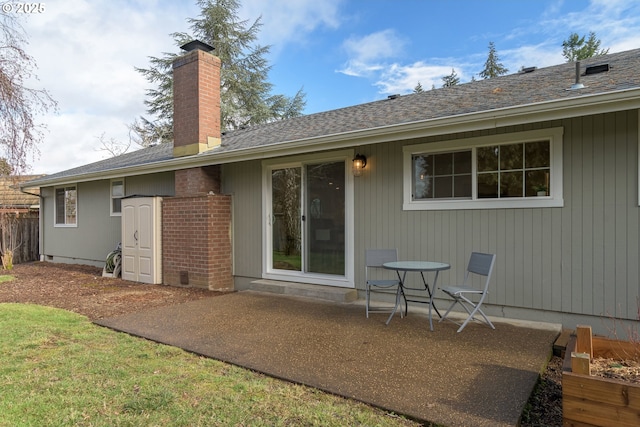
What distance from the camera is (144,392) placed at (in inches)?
112

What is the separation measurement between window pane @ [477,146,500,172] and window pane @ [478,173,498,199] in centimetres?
8

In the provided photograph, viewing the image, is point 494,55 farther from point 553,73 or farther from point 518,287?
point 518,287

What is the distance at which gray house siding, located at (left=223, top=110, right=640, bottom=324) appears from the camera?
400cm

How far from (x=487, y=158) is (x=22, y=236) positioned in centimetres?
1410

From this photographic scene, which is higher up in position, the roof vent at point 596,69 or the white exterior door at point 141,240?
the roof vent at point 596,69

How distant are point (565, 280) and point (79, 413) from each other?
4705 mm

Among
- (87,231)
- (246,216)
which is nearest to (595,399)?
(246,216)

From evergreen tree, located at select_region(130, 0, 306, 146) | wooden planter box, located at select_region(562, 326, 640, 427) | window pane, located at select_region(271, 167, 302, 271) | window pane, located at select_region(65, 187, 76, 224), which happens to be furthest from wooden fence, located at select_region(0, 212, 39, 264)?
wooden planter box, located at select_region(562, 326, 640, 427)

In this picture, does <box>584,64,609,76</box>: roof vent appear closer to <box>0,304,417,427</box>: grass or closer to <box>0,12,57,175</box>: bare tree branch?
<box>0,304,417,427</box>: grass

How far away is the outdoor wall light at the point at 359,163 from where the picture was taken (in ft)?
19.0

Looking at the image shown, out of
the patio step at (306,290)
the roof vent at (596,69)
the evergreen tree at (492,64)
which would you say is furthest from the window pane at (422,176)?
the evergreen tree at (492,64)

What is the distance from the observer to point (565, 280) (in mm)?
4336

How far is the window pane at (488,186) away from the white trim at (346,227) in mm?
1868

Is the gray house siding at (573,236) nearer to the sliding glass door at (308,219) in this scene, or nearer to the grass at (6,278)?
the sliding glass door at (308,219)
